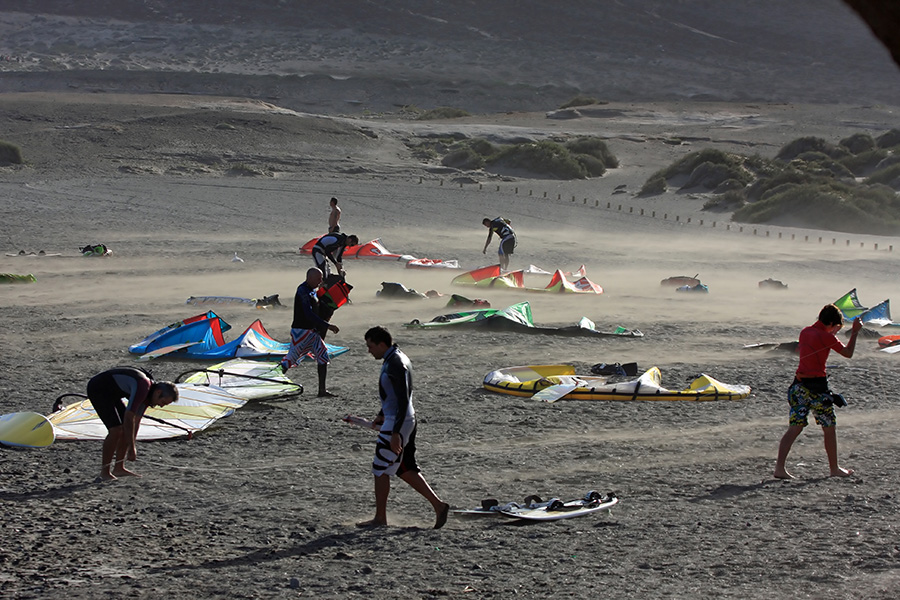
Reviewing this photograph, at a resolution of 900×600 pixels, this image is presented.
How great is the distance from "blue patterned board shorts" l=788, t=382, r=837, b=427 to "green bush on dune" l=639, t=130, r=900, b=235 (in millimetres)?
27511

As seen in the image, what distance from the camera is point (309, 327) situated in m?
11.4

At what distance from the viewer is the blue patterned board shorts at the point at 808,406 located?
27.8ft

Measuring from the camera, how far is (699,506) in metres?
8.02

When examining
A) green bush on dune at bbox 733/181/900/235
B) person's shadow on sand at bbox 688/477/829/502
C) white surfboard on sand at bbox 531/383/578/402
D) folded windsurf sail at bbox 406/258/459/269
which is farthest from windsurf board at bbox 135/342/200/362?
green bush on dune at bbox 733/181/900/235

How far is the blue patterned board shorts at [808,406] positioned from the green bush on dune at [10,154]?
35.5m

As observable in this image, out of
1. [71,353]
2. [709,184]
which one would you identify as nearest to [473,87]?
[709,184]

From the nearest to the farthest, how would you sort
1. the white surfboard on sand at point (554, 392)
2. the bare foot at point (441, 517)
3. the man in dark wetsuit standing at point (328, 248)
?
1. the bare foot at point (441, 517)
2. the white surfboard on sand at point (554, 392)
3. the man in dark wetsuit standing at point (328, 248)

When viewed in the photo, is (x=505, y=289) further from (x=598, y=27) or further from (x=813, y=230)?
(x=598, y=27)

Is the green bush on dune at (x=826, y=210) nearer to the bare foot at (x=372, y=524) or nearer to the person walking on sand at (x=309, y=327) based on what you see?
the person walking on sand at (x=309, y=327)

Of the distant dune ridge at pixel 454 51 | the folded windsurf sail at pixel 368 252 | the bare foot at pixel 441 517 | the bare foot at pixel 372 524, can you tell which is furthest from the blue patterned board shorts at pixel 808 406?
the distant dune ridge at pixel 454 51

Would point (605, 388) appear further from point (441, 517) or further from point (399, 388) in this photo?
point (399, 388)

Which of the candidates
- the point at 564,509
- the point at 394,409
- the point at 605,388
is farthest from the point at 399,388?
the point at 605,388

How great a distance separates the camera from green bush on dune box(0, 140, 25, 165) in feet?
127

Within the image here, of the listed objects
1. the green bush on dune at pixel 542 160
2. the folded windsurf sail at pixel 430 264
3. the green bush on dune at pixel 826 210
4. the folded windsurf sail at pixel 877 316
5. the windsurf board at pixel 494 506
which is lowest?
the windsurf board at pixel 494 506
